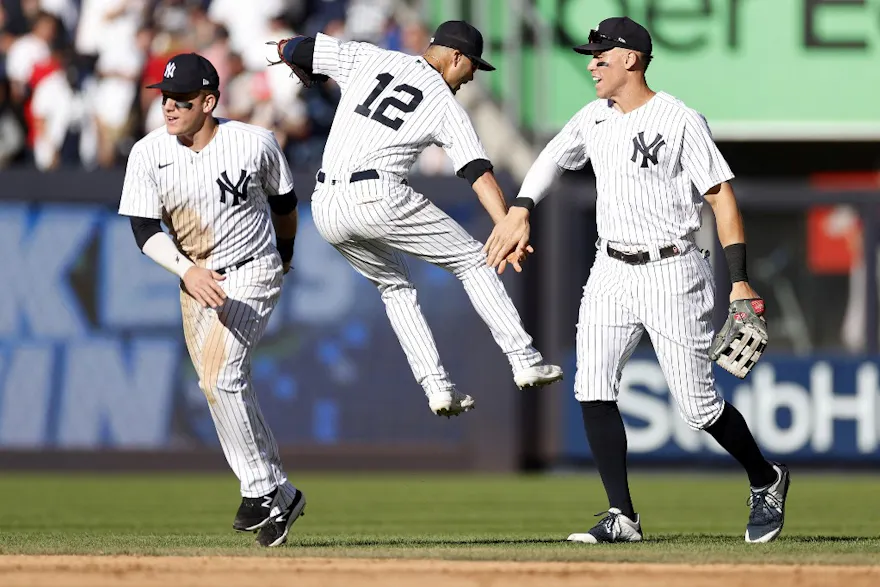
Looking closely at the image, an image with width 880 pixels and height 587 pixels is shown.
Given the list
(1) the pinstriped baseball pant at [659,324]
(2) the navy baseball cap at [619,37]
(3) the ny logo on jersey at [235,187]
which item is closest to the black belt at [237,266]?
(3) the ny logo on jersey at [235,187]

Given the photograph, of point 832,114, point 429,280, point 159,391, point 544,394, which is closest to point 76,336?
point 159,391

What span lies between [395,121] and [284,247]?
106 cm

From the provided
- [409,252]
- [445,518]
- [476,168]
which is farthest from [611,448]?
[445,518]

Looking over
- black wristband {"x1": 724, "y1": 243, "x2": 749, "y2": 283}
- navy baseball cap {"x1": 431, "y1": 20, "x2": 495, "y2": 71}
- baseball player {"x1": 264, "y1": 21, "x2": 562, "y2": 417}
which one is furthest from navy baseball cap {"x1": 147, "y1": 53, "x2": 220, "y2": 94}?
black wristband {"x1": 724, "y1": 243, "x2": 749, "y2": 283}

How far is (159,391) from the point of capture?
44.5ft

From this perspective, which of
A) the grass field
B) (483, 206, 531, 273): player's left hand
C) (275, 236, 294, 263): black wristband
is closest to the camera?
the grass field

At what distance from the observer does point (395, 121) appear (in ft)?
23.4

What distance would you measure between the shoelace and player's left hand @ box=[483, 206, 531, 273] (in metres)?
1.68

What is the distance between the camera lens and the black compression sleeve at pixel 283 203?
7.61m

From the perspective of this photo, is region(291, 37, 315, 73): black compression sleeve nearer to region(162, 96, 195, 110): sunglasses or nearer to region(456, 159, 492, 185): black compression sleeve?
region(162, 96, 195, 110): sunglasses

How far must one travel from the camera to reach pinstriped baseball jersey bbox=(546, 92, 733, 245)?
7137mm

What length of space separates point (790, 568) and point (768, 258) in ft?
26.7

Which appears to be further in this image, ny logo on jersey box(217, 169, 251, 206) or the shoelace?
the shoelace

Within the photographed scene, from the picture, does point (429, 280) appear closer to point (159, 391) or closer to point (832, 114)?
point (159, 391)
